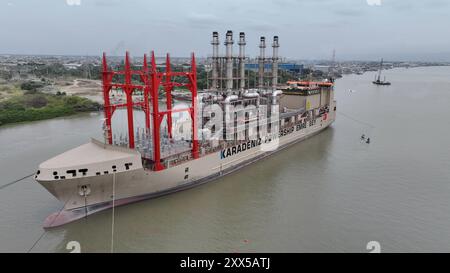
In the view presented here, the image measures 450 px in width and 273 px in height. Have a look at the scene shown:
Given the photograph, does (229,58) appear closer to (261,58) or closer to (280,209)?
(261,58)

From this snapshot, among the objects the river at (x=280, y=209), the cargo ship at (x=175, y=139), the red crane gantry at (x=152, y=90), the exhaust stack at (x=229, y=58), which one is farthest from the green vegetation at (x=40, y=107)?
the exhaust stack at (x=229, y=58)

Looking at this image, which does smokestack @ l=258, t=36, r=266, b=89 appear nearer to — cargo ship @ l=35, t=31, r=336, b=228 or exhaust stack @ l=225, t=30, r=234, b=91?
cargo ship @ l=35, t=31, r=336, b=228

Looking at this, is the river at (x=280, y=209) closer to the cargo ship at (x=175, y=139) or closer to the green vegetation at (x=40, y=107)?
the cargo ship at (x=175, y=139)

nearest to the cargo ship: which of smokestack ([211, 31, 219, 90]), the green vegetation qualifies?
smokestack ([211, 31, 219, 90])

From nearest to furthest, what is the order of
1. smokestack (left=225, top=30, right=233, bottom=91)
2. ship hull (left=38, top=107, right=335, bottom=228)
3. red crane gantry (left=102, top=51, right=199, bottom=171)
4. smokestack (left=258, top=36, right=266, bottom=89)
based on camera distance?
ship hull (left=38, top=107, right=335, bottom=228) → red crane gantry (left=102, top=51, right=199, bottom=171) → smokestack (left=225, top=30, right=233, bottom=91) → smokestack (left=258, top=36, right=266, bottom=89)

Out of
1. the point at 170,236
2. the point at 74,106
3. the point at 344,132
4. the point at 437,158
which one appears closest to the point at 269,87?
the point at 344,132

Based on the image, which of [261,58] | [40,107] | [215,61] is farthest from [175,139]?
[40,107]
